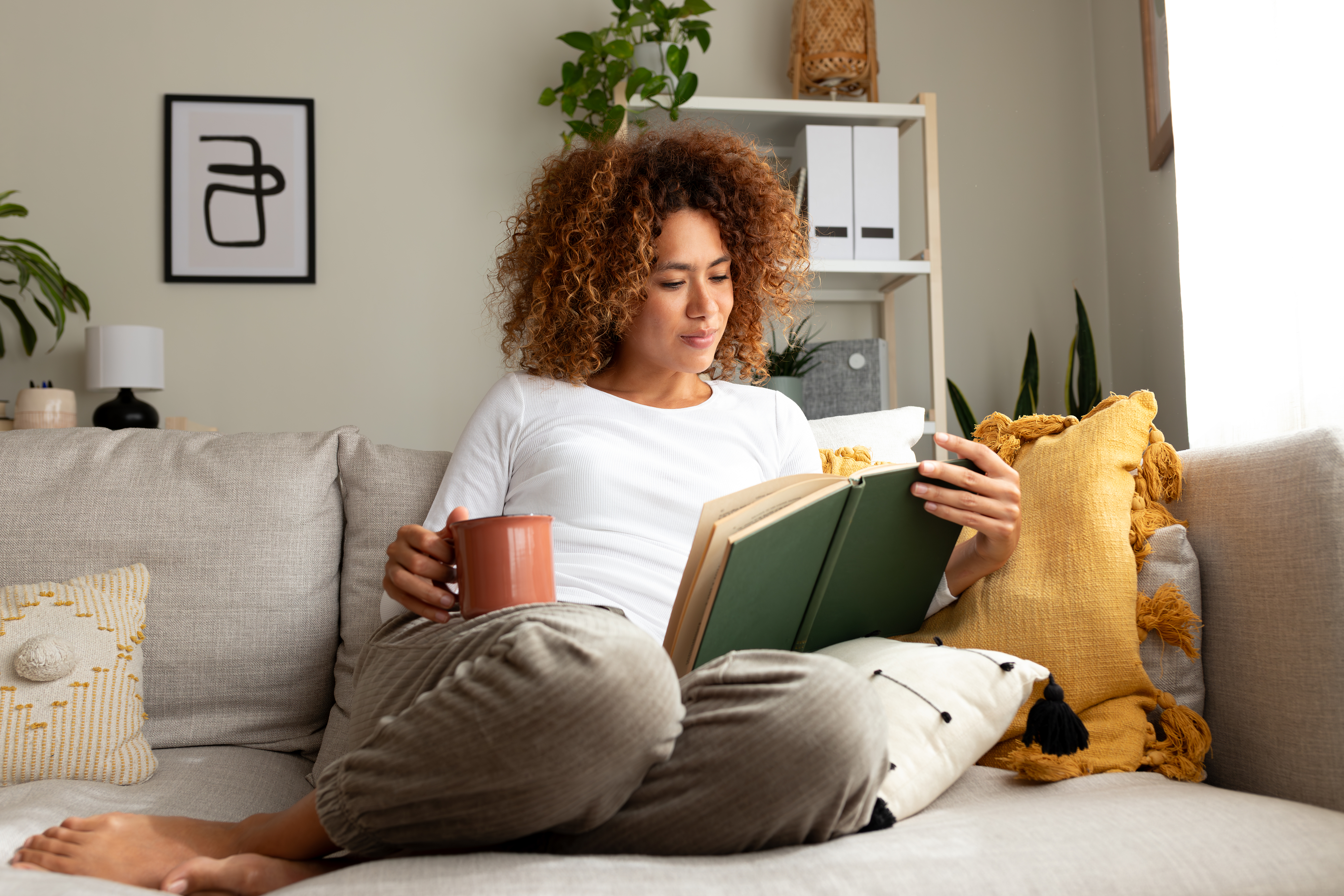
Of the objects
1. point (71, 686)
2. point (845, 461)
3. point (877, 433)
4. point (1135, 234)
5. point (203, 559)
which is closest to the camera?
point (71, 686)

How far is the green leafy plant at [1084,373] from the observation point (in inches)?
98.9

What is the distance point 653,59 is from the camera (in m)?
2.59

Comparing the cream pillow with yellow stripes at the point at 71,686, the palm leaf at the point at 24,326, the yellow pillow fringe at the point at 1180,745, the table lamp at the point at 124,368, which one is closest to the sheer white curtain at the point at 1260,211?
the yellow pillow fringe at the point at 1180,745

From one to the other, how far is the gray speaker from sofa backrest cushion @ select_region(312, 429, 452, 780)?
134 cm

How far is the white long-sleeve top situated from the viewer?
116 centimetres

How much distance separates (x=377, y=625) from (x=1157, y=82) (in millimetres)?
2272

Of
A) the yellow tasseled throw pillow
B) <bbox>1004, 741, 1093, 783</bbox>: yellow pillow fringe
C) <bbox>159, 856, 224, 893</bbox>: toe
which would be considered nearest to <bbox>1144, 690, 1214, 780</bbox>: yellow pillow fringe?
the yellow tasseled throw pillow

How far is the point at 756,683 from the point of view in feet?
2.50

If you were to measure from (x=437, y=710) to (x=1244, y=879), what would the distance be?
2.11 ft

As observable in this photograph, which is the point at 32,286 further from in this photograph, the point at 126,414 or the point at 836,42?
the point at 836,42

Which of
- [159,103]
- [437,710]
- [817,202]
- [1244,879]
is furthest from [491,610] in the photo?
[159,103]

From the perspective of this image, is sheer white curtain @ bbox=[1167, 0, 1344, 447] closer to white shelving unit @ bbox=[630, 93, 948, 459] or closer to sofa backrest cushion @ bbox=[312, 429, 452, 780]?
white shelving unit @ bbox=[630, 93, 948, 459]

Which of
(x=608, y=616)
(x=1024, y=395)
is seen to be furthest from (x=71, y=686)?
(x=1024, y=395)

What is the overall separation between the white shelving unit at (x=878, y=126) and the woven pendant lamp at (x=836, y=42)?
0.27 feet
